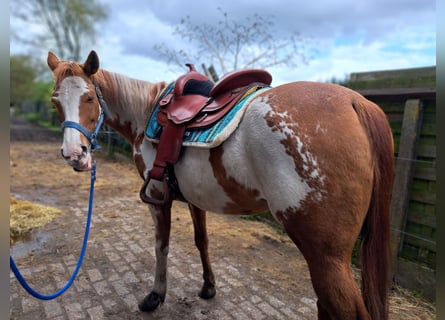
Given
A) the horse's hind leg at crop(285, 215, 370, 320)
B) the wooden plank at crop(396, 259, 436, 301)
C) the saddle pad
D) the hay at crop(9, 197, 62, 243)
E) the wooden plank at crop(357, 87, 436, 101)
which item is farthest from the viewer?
the hay at crop(9, 197, 62, 243)

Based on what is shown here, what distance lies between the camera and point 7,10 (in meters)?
0.72

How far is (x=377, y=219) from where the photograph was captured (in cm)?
138

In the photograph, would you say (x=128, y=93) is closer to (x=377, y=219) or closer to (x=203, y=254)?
(x=203, y=254)

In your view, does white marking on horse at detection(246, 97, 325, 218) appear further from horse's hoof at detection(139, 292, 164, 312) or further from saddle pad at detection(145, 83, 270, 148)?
horse's hoof at detection(139, 292, 164, 312)

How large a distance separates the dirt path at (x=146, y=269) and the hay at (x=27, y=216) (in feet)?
0.51

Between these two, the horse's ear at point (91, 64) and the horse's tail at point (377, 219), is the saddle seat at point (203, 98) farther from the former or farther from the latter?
the horse's tail at point (377, 219)

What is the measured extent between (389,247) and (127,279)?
2.30 m

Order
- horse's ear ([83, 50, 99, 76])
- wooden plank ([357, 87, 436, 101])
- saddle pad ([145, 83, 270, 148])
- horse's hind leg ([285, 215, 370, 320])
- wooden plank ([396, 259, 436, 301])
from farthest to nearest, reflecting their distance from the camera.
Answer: wooden plank ([357, 87, 436, 101]) → wooden plank ([396, 259, 436, 301]) → horse's ear ([83, 50, 99, 76]) → saddle pad ([145, 83, 270, 148]) → horse's hind leg ([285, 215, 370, 320])

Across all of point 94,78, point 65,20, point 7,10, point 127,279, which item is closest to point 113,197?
point 127,279

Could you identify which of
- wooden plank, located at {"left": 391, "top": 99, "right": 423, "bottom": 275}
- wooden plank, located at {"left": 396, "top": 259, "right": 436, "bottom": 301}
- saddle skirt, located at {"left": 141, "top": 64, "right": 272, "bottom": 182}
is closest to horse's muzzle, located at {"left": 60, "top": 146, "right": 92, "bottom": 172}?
saddle skirt, located at {"left": 141, "top": 64, "right": 272, "bottom": 182}

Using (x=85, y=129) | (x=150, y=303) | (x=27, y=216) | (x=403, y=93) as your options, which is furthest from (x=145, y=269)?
(x=403, y=93)

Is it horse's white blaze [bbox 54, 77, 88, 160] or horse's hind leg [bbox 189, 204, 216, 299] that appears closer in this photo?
horse's white blaze [bbox 54, 77, 88, 160]

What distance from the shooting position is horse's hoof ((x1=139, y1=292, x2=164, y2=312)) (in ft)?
7.43

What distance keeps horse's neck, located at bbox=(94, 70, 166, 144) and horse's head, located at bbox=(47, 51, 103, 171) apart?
0.81 ft
